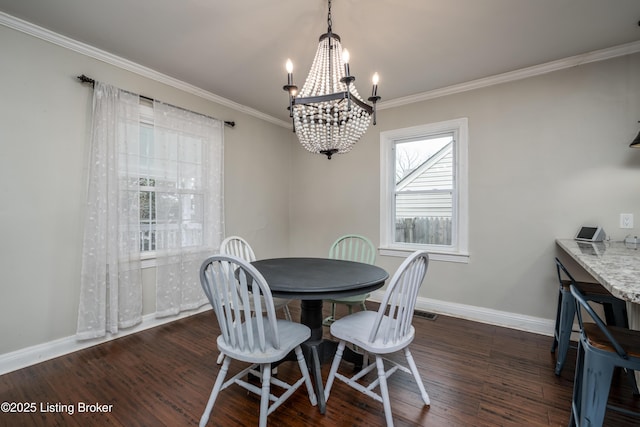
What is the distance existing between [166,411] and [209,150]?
100 inches

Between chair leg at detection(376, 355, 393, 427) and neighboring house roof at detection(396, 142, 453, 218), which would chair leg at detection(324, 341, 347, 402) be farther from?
neighboring house roof at detection(396, 142, 453, 218)

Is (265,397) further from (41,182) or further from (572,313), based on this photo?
(41,182)

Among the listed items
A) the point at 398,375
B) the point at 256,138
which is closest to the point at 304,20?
the point at 256,138

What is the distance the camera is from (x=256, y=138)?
4.03 m

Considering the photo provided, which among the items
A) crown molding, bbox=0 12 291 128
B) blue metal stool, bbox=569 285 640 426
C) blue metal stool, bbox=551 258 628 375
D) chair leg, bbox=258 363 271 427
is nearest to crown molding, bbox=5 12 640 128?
crown molding, bbox=0 12 291 128

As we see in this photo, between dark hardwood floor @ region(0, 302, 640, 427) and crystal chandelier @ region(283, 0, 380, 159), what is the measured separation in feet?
5.52

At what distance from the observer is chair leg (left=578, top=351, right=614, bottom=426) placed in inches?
45.9

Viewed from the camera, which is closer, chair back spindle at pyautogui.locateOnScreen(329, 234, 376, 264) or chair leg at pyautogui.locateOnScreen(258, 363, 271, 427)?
chair leg at pyautogui.locateOnScreen(258, 363, 271, 427)

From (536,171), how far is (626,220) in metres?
0.77

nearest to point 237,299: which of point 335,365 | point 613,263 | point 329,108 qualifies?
point 335,365

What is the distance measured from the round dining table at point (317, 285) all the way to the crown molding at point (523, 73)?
2263 mm

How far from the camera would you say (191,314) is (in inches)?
127

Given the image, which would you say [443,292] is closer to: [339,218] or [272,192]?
[339,218]

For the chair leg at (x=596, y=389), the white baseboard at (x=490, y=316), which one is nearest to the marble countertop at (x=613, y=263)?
the chair leg at (x=596, y=389)
